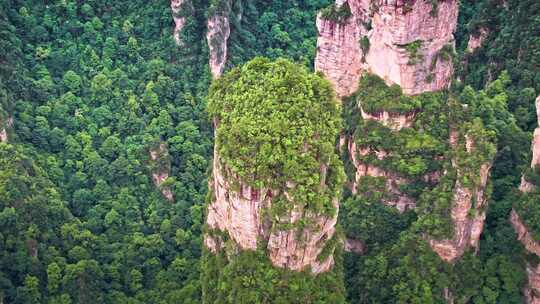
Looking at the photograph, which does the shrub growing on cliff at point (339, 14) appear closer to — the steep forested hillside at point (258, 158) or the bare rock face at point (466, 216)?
the steep forested hillside at point (258, 158)

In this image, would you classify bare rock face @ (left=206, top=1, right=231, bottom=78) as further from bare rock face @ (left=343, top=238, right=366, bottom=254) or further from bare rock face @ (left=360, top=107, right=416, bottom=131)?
bare rock face @ (left=343, top=238, right=366, bottom=254)

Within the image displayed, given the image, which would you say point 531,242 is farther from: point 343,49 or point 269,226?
point 343,49

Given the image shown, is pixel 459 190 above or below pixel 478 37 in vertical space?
below

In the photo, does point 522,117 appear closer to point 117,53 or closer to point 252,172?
point 252,172

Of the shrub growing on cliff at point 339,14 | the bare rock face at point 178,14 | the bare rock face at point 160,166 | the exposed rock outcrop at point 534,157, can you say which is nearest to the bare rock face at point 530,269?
the exposed rock outcrop at point 534,157

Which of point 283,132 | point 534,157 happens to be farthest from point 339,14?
point 283,132

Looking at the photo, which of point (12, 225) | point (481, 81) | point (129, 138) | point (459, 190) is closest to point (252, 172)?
point (459, 190)
